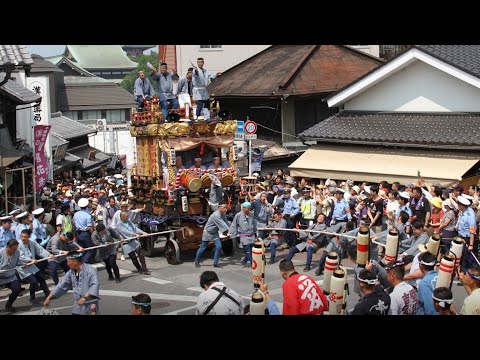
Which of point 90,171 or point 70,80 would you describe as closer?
point 90,171

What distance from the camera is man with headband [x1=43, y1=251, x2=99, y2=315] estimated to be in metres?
9.48

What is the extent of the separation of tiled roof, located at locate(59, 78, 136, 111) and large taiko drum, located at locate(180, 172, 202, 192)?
27.9 meters

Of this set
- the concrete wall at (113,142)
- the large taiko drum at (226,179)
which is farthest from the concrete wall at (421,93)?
the concrete wall at (113,142)

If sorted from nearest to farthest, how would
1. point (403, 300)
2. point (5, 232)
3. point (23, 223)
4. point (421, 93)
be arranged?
point (403, 300)
point (5, 232)
point (23, 223)
point (421, 93)

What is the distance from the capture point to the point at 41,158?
22953mm

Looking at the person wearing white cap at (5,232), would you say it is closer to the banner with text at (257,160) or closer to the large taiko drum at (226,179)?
the large taiko drum at (226,179)

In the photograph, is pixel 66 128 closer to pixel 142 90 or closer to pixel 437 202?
pixel 142 90

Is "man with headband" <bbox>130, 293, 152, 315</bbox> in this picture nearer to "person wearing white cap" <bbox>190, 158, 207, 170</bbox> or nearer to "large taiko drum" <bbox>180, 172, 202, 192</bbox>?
"large taiko drum" <bbox>180, 172, 202, 192</bbox>

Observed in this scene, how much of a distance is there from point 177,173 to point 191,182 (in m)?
0.53

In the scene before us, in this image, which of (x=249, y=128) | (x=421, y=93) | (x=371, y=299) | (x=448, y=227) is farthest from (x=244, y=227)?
(x=421, y=93)

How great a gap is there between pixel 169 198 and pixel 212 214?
1.14 meters

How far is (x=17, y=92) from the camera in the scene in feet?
78.5
